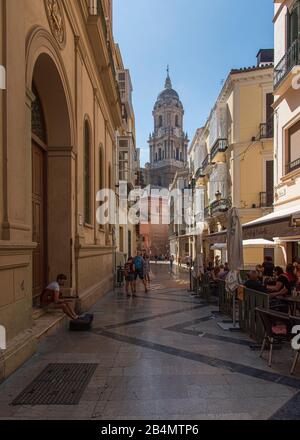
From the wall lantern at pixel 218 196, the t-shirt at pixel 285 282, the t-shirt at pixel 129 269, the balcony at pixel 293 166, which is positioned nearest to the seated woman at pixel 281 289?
the t-shirt at pixel 285 282

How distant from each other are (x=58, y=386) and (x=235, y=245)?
533cm

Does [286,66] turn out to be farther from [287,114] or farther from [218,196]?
[218,196]

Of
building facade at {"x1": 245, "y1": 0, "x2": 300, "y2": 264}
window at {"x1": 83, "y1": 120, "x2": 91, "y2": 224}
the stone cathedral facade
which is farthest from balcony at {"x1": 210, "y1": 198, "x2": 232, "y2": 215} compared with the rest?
the stone cathedral facade

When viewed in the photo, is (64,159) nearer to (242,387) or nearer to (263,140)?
(242,387)

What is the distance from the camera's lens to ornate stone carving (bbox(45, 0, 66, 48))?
8.26m

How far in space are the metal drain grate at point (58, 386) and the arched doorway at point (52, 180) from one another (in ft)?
12.7

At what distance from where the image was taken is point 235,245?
29.9 ft

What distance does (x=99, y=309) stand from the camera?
11.6m

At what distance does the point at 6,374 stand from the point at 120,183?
827 inches

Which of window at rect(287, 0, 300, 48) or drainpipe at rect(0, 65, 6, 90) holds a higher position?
window at rect(287, 0, 300, 48)

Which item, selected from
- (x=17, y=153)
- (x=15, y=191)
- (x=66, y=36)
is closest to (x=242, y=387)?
(x=15, y=191)

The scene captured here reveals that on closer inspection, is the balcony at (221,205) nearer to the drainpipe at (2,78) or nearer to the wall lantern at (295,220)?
the wall lantern at (295,220)

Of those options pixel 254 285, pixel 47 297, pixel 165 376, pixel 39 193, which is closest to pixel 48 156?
pixel 39 193

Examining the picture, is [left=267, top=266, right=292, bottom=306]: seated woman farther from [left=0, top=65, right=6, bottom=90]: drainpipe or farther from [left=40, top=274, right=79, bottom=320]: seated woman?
[left=0, top=65, right=6, bottom=90]: drainpipe
